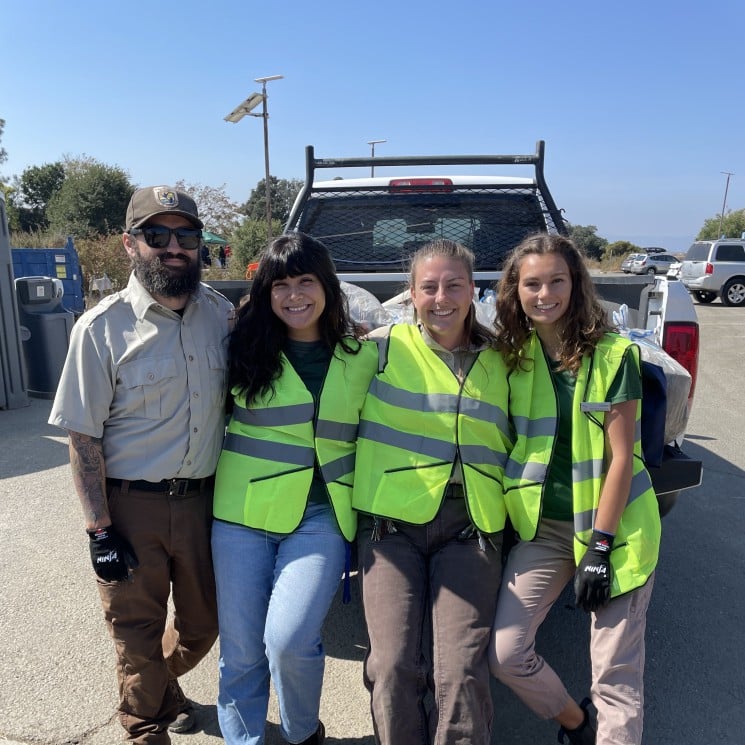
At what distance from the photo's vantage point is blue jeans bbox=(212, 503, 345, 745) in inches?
83.2

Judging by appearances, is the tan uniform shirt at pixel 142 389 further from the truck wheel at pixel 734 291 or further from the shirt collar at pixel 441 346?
the truck wheel at pixel 734 291

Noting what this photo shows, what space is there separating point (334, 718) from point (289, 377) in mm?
1327

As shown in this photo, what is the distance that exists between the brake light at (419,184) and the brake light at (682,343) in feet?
5.52

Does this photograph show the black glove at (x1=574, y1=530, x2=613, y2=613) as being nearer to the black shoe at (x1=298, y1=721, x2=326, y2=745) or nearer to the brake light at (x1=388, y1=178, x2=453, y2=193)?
the black shoe at (x1=298, y1=721, x2=326, y2=745)

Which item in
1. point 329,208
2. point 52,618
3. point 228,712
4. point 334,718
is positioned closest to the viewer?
point 228,712

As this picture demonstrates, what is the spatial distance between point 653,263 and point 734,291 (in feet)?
54.5

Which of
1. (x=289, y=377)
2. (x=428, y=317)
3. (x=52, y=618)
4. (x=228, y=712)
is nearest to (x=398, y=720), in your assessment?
(x=228, y=712)

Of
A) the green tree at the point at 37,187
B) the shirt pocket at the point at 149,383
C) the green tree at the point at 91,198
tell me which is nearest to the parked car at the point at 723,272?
the shirt pocket at the point at 149,383

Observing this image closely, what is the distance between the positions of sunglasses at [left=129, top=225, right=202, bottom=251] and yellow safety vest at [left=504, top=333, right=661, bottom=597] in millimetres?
1259

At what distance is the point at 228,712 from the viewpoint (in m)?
2.17

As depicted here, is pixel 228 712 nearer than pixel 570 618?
Yes

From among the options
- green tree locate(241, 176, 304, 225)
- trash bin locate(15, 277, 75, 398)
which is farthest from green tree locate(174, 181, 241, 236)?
trash bin locate(15, 277, 75, 398)

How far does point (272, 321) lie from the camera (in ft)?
8.03

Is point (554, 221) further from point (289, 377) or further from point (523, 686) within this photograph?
point (523, 686)
